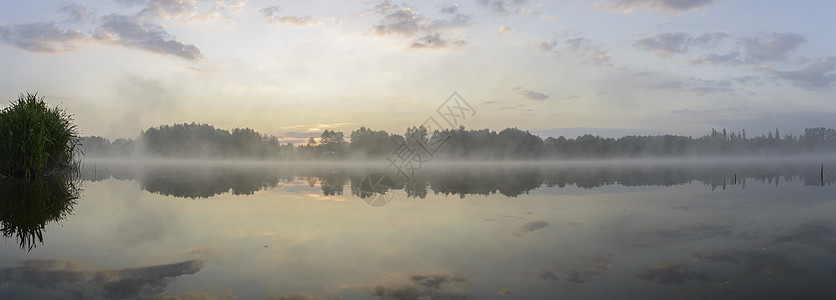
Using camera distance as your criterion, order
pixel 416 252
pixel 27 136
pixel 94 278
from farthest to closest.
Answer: pixel 27 136
pixel 416 252
pixel 94 278

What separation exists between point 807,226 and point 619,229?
4.81 m

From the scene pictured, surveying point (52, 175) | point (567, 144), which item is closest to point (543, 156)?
point (567, 144)

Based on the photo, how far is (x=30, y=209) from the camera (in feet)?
35.9

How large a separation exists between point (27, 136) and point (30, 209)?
10.5 metres

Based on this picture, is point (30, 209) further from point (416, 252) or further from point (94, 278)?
point (416, 252)

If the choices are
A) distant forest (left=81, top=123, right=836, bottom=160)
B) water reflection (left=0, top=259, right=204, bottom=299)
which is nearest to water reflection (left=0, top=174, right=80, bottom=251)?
water reflection (left=0, top=259, right=204, bottom=299)

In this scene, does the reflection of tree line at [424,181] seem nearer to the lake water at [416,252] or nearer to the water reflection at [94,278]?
the lake water at [416,252]

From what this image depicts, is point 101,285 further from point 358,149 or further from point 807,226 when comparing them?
point 358,149

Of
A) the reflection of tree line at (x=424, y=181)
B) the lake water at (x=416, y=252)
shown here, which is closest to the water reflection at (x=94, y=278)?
the lake water at (x=416, y=252)

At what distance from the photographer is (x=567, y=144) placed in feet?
458

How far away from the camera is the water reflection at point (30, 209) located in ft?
26.7

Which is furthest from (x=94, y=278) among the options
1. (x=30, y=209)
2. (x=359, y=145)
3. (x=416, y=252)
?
(x=359, y=145)

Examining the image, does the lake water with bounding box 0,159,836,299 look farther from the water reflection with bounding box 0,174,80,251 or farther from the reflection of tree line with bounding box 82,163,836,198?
the reflection of tree line with bounding box 82,163,836,198

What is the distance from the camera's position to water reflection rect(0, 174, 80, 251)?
8.14m
